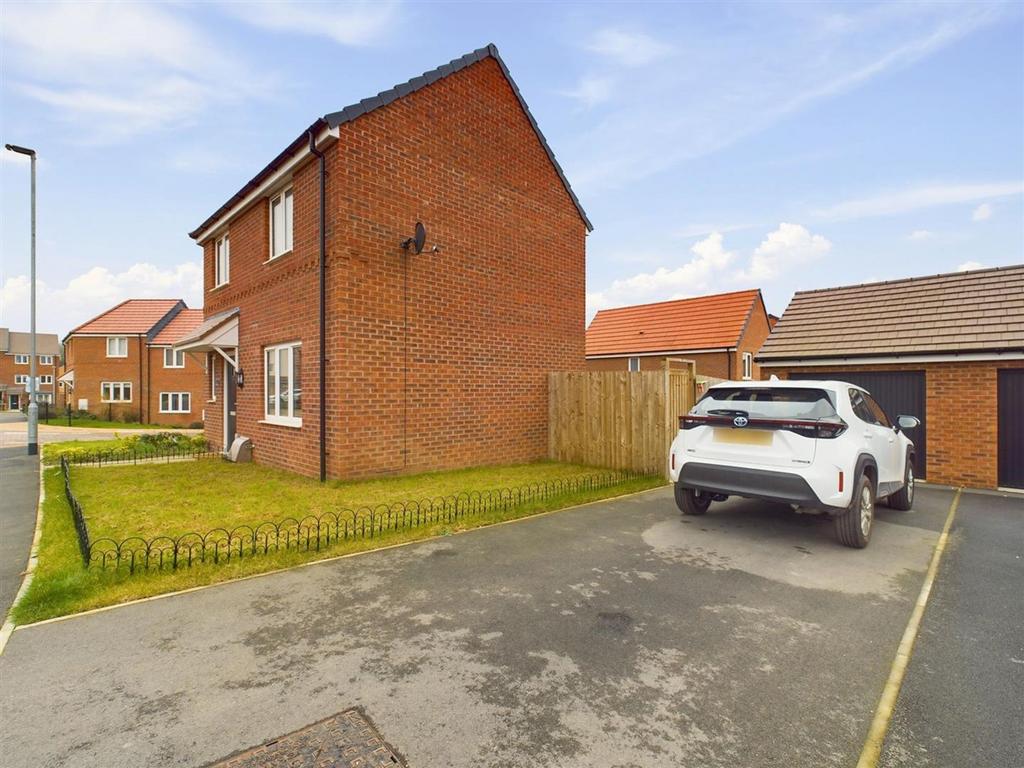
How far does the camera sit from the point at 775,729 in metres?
2.62

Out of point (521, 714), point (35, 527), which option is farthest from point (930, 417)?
point (35, 527)

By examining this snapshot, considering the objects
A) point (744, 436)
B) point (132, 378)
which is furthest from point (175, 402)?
point (744, 436)

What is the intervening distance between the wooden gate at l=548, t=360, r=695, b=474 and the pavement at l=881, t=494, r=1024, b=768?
4939 millimetres

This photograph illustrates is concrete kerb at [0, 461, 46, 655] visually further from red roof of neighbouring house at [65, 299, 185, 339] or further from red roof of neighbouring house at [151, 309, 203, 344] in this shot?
red roof of neighbouring house at [65, 299, 185, 339]

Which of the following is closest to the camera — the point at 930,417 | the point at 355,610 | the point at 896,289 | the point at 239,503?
the point at 355,610

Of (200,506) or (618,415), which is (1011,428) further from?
(200,506)

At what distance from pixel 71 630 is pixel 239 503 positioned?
13.1 feet

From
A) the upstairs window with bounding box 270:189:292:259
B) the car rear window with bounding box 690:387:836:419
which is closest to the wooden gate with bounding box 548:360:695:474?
the car rear window with bounding box 690:387:836:419

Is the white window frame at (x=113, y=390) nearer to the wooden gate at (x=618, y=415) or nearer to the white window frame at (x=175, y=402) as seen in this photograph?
the white window frame at (x=175, y=402)

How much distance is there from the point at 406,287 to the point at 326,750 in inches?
324

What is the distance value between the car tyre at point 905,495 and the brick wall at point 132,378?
116 feet

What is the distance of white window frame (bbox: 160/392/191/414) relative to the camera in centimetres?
3284

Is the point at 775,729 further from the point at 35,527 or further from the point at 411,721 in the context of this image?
the point at 35,527

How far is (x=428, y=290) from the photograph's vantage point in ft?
33.3
